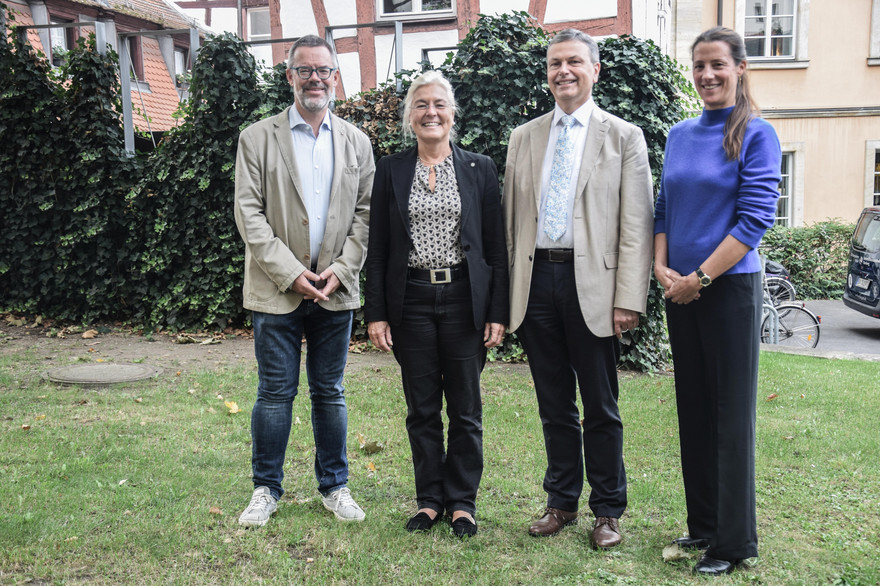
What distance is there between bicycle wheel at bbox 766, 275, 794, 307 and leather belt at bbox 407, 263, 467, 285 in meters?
9.95

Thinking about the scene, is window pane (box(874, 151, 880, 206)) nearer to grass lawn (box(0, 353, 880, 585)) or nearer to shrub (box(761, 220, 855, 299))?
shrub (box(761, 220, 855, 299))

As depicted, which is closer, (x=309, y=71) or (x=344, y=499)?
(x=309, y=71)

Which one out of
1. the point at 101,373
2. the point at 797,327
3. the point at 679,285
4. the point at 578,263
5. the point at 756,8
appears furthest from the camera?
the point at 756,8

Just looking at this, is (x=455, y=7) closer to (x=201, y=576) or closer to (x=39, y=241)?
(x=39, y=241)

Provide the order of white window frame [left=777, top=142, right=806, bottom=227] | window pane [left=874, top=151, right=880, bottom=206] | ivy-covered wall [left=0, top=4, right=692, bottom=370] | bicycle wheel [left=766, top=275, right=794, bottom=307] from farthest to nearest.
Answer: window pane [left=874, top=151, right=880, bottom=206] → white window frame [left=777, top=142, right=806, bottom=227] → bicycle wheel [left=766, top=275, right=794, bottom=307] → ivy-covered wall [left=0, top=4, right=692, bottom=370]

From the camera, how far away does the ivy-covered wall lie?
8398mm

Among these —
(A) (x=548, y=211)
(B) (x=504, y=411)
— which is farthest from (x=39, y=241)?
(A) (x=548, y=211)

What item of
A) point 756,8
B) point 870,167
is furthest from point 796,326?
point 756,8

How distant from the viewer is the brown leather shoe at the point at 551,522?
3.61 meters

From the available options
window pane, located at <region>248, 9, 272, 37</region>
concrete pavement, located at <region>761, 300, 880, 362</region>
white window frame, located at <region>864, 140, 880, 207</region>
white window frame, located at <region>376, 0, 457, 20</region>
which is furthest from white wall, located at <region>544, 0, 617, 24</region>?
window pane, located at <region>248, 9, 272, 37</region>

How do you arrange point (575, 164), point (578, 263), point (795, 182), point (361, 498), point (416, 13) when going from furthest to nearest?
point (795, 182)
point (416, 13)
point (361, 498)
point (575, 164)
point (578, 263)

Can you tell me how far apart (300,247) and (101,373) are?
153 inches

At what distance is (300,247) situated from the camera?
12.1ft

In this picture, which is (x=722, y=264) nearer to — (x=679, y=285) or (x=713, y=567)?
(x=679, y=285)
